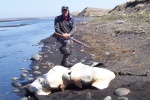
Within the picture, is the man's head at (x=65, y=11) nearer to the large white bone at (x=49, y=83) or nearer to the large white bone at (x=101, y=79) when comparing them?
the large white bone at (x=49, y=83)

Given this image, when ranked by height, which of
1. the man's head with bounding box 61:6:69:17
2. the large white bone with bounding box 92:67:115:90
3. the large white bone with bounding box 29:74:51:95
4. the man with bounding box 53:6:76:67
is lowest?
the large white bone with bounding box 29:74:51:95

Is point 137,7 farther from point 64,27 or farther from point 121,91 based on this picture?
point 121,91

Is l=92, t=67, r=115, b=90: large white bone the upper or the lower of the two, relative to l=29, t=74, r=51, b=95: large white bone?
upper

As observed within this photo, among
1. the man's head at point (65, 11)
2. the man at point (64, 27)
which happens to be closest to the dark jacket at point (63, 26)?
the man at point (64, 27)

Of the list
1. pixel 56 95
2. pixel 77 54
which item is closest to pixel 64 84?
pixel 56 95

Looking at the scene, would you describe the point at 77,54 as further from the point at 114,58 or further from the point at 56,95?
the point at 56,95

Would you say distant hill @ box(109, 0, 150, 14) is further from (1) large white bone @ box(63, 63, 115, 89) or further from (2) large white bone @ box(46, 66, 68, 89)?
(2) large white bone @ box(46, 66, 68, 89)

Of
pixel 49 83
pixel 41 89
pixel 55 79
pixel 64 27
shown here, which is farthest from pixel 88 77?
pixel 64 27

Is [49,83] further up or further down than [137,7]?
further down

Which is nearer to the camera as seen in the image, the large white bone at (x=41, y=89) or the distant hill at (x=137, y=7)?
the large white bone at (x=41, y=89)

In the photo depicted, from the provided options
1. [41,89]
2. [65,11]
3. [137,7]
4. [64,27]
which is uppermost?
[65,11]

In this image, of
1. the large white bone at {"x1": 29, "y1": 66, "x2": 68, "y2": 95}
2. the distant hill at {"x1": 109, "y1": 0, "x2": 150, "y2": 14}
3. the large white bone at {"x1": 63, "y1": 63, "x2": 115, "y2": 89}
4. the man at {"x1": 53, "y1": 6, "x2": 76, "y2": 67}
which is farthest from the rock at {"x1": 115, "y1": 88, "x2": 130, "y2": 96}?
the distant hill at {"x1": 109, "y1": 0, "x2": 150, "y2": 14}

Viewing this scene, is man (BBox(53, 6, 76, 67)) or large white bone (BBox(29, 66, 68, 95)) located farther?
man (BBox(53, 6, 76, 67))

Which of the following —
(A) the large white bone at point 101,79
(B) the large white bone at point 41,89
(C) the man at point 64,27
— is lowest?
(B) the large white bone at point 41,89
